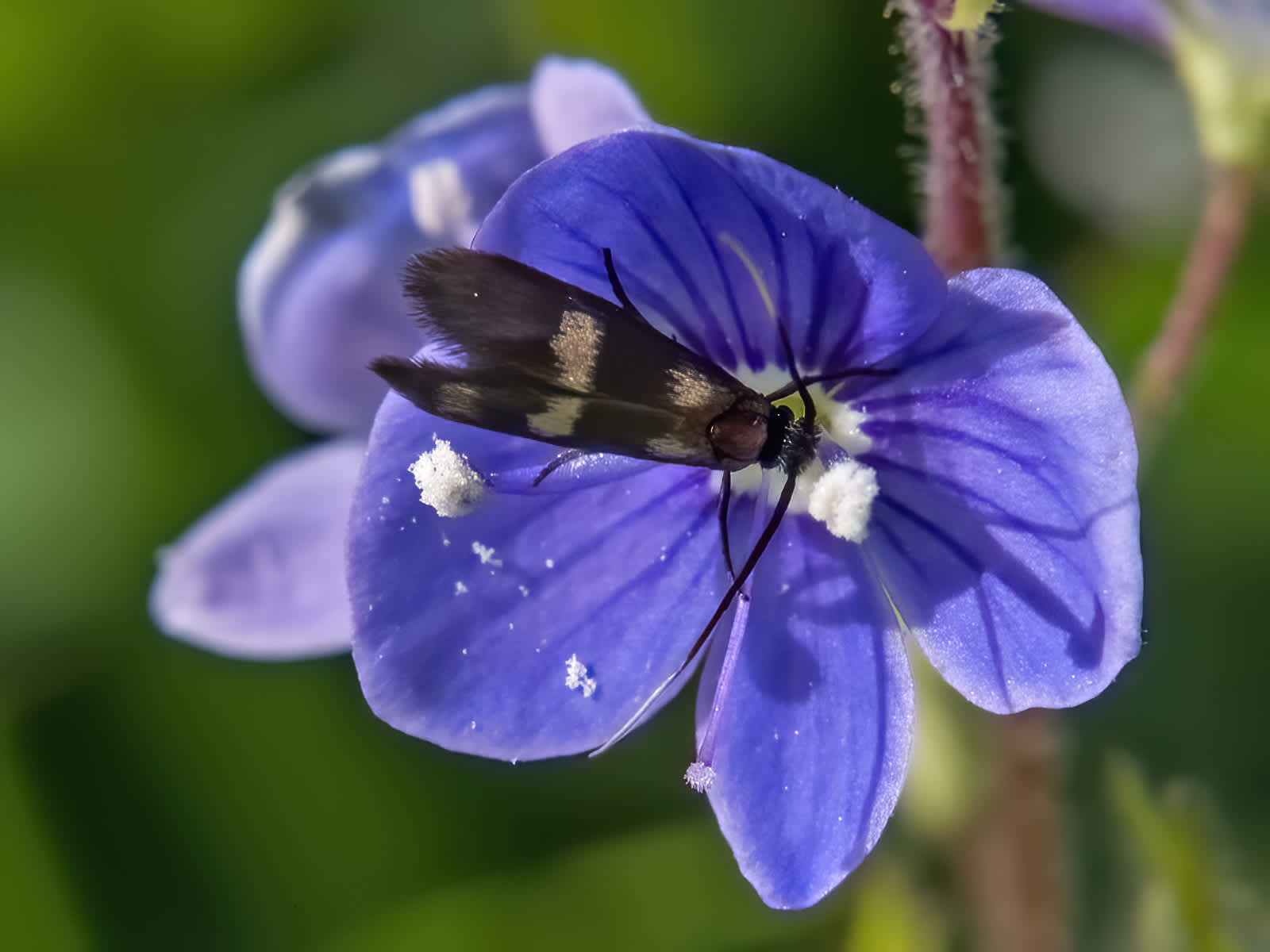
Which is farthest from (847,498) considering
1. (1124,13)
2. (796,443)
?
(1124,13)

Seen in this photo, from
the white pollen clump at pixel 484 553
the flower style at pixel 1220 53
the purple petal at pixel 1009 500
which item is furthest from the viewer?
the flower style at pixel 1220 53

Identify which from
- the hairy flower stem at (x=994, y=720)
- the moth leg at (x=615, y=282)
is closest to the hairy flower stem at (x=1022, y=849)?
the hairy flower stem at (x=994, y=720)

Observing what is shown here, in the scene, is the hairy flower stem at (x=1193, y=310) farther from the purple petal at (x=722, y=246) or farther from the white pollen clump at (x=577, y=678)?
the white pollen clump at (x=577, y=678)

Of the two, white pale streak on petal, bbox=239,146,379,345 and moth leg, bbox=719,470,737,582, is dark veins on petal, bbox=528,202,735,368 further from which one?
white pale streak on petal, bbox=239,146,379,345

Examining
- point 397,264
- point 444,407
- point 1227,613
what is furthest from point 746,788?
point 1227,613

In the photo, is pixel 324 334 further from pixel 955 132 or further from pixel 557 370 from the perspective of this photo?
pixel 955 132

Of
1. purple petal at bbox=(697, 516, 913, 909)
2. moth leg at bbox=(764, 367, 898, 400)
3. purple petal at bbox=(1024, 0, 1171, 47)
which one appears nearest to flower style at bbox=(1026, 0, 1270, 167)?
purple petal at bbox=(1024, 0, 1171, 47)
